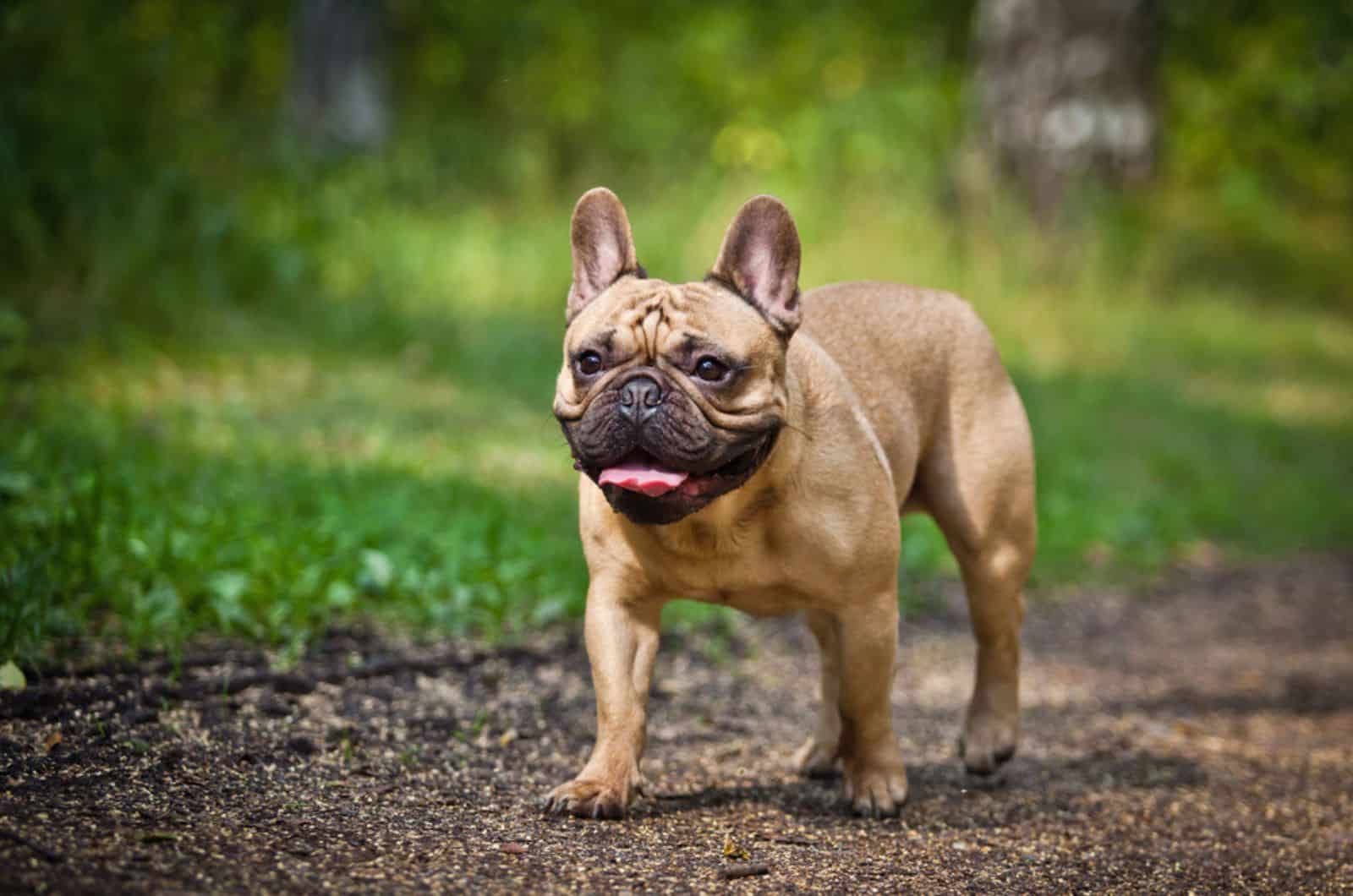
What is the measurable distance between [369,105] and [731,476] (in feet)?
38.9

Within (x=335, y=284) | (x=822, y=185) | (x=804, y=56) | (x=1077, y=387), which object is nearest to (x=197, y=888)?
(x=335, y=284)

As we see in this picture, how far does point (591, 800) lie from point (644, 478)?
34.0 inches

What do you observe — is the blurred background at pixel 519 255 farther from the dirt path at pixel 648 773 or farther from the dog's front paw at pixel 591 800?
the dog's front paw at pixel 591 800

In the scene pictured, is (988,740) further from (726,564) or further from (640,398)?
(640,398)

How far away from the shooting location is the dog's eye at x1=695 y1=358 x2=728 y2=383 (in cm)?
359

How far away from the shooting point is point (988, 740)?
4648mm

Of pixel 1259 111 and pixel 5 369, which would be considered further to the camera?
pixel 1259 111

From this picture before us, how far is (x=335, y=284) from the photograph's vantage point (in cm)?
1024

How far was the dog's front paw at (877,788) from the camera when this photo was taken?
4090 millimetres

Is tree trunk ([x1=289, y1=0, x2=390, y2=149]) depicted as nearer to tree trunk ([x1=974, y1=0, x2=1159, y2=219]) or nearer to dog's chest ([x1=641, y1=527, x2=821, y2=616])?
tree trunk ([x1=974, y1=0, x2=1159, y2=219])

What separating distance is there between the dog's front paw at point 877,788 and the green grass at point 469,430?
5.64ft

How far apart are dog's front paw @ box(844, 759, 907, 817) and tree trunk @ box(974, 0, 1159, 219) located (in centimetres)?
926

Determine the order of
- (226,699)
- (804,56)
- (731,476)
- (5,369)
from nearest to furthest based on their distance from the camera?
(731,476) → (226,699) → (5,369) → (804,56)

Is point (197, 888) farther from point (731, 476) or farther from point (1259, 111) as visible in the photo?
point (1259, 111)
